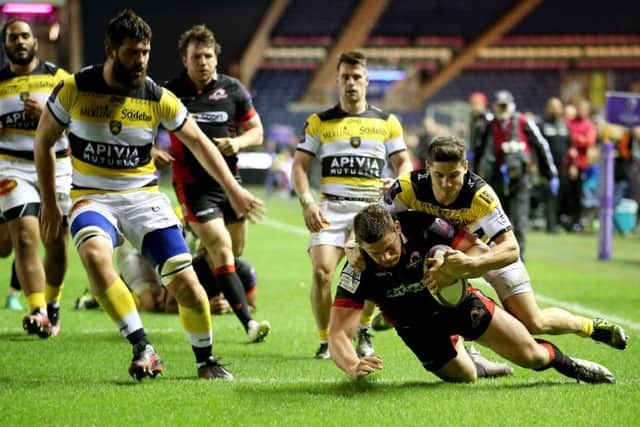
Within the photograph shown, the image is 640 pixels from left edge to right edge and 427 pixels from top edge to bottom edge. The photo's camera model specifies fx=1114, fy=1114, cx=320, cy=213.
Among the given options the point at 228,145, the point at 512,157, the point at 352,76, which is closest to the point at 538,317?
the point at 352,76

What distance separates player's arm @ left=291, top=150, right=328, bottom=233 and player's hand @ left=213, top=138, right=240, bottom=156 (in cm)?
45

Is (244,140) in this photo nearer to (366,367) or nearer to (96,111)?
(96,111)

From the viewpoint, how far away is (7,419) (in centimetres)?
569

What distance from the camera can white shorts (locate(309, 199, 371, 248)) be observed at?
8164 mm

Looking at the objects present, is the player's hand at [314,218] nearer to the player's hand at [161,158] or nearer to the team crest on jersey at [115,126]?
the player's hand at [161,158]

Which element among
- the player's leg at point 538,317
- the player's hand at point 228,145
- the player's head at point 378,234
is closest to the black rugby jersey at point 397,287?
the player's head at point 378,234

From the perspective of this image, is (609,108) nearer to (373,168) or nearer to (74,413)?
(373,168)

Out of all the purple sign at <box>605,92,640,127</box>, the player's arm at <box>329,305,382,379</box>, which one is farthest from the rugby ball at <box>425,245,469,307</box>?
the purple sign at <box>605,92,640,127</box>

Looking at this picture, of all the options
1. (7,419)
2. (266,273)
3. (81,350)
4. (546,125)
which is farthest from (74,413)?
(546,125)

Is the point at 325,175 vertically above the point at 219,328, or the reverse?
the point at 325,175

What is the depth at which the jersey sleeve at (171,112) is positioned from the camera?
675 centimetres

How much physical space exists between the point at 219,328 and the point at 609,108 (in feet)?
25.8

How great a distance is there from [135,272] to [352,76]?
345 centimetres

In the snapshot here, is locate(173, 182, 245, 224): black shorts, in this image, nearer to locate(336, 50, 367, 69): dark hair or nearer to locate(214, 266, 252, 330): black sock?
locate(214, 266, 252, 330): black sock
